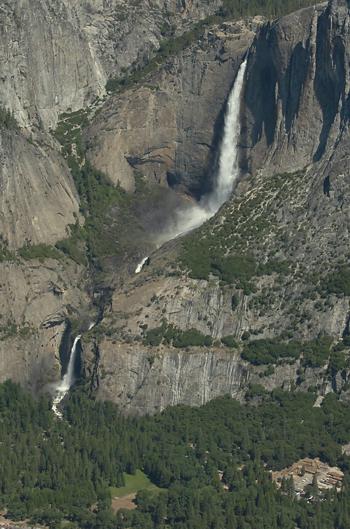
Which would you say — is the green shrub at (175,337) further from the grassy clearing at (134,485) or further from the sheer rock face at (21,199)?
the sheer rock face at (21,199)

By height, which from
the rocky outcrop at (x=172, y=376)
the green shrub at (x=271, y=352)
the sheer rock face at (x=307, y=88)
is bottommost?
the rocky outcrop at (x=172, y=376)

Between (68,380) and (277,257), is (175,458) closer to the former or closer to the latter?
(68,380)

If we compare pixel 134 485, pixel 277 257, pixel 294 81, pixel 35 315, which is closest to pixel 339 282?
pixel 277 257

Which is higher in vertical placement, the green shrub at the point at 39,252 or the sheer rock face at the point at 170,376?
the green shrub at the point at 39,252

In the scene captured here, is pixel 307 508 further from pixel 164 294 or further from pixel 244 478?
pixel 164 294

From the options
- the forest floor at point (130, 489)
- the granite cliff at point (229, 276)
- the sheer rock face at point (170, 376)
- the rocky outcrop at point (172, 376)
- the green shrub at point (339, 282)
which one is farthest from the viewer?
the granite cliff at point (229, 276)

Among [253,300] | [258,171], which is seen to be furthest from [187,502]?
[258,171]

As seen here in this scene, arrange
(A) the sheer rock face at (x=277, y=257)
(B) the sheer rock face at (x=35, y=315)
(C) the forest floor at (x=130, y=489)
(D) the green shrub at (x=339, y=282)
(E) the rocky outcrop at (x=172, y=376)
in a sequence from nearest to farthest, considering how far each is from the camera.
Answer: (C) the forest floor at (x=130, y=489), (E) the rocky outcrop at (x=172, y=376), (D) the green shrub at (x=339, y=282), (A) the sheer rock face at (x=277, y=257), (B) the sheer rock face at (x=35, y=315)

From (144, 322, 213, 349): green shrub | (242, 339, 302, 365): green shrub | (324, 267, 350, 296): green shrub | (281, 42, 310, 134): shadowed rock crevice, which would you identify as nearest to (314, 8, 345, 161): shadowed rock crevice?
(281, 42, 310, 134): shadowed rock crevice

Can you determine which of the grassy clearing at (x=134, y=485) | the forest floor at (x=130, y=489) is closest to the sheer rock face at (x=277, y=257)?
the grassy clearing at (x=134, y=485)
